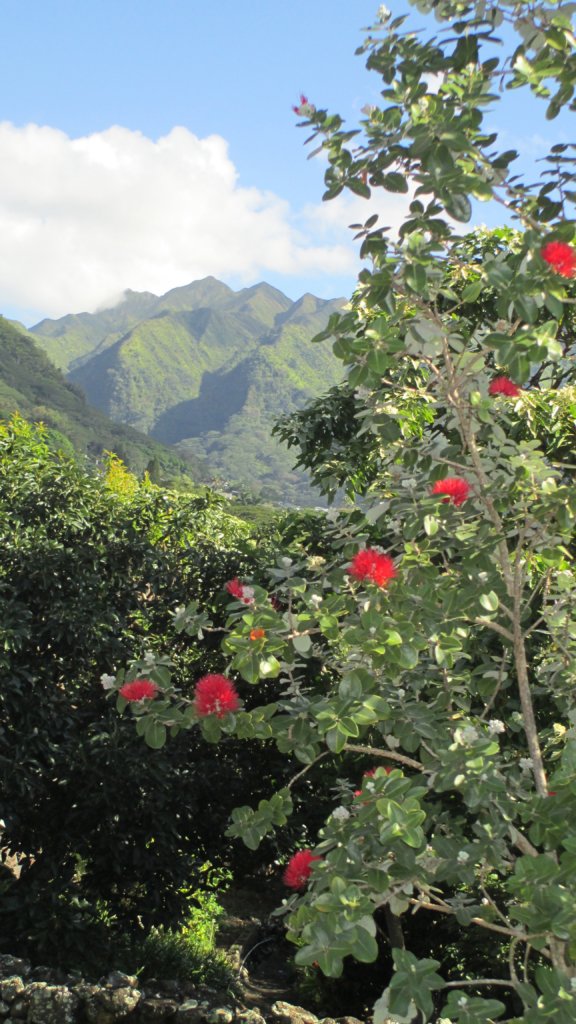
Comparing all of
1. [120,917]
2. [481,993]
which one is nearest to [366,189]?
[120,917]

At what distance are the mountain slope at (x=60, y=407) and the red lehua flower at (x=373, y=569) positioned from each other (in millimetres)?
123075

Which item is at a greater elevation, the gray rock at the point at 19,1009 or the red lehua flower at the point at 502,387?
the red lehua flower at the point at 502,387

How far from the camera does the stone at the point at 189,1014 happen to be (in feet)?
17.5

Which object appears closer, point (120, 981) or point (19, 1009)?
point (19, 1009)

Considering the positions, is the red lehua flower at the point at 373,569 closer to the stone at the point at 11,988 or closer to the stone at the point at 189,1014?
the stone at the point at 189,1014

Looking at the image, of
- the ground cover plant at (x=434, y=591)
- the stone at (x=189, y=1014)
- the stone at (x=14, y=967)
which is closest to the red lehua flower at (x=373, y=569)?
the ground cover plant at (x=434, y=591)

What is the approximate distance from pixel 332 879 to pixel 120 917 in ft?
14.9

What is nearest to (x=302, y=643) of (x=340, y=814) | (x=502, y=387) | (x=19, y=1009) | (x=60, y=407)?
(x=340, y=814)

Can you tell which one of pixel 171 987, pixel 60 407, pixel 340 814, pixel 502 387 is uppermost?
pixel 60 407

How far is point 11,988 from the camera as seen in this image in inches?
208

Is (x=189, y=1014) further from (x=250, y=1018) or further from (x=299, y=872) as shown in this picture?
(x=299, y=872)

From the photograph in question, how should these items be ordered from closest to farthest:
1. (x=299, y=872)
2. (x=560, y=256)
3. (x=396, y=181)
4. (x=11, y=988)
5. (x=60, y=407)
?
(x=560, y=256) < (x=396, y=181) < (x=299, y=872) < (x=11, y=988) < (x=60, y=407)

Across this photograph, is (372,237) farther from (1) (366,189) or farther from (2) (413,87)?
(2) (413,87)

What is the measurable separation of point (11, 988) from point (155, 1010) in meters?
0.95
